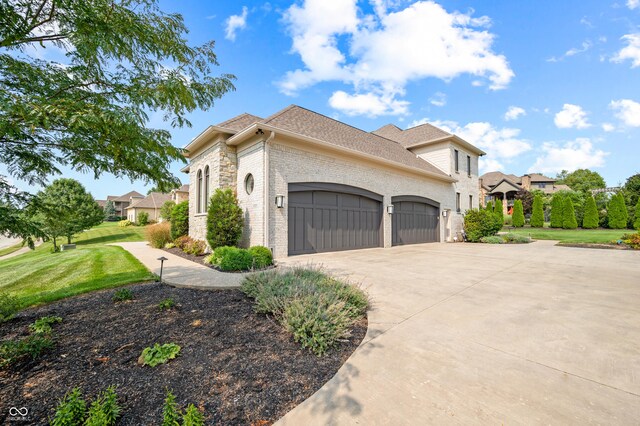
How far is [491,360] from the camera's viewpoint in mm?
2436

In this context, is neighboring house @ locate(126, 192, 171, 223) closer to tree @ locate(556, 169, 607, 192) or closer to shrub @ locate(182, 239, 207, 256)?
shrub @ locate(182, 239, 207, 256)

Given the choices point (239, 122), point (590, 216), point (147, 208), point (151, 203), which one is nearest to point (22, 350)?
point (239, 122)

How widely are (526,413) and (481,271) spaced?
5492 millimetres

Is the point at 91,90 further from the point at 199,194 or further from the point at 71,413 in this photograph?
the point at 199,194

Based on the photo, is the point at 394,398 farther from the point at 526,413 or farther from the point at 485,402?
the point at 526,413

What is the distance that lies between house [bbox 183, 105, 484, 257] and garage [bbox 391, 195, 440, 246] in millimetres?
54

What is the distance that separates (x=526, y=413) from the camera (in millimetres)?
1744

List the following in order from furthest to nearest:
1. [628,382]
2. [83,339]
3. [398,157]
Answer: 1. [398,157]
2. [83,339]
3. [628,382]

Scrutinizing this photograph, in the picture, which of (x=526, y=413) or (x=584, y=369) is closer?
(x=526, y=413)

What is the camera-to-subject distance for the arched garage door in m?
9.12

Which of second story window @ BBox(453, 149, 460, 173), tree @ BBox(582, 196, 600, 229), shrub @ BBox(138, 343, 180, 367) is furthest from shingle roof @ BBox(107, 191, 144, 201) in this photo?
tree @ BBox(582, 196, 600, 229)

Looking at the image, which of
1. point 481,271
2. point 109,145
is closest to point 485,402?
point 109,145

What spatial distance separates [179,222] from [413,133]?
16369mm

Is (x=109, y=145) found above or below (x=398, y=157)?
below
